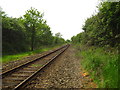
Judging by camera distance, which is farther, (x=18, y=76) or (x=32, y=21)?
(x=32, y=21)

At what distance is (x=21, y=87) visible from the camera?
4.29m

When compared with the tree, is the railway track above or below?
below

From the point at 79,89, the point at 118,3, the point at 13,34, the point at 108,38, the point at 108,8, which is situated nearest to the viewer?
the point at 79,89

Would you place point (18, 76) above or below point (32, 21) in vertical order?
below

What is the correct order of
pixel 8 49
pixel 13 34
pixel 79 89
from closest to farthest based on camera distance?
pixel 79 89 → pixel 8 49 → pixel 13 34

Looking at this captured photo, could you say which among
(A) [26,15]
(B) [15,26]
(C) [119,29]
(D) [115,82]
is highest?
(A) [26,15]

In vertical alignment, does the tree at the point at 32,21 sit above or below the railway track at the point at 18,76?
above

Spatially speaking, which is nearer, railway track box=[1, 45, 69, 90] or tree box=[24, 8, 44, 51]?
railway track box=[1, 45, 69, 90]

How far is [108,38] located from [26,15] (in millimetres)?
20037

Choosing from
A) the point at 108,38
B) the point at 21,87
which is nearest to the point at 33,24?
the point at 108,38

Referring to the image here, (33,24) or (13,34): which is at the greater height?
(33,24)

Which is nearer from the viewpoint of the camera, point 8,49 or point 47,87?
point 47,87

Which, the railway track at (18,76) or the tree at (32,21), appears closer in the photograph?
the railway track at (18,76)

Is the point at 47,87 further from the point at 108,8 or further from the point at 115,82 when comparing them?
the point at 108,8
